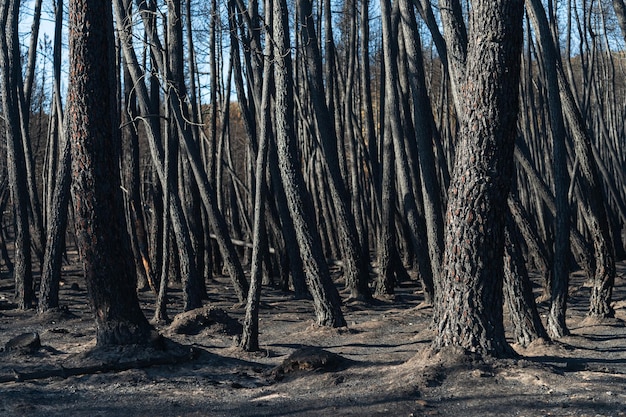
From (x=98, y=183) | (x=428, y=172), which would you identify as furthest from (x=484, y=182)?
(x=428, y=172)

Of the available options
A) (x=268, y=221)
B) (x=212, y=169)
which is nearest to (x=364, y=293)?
(x=268, y=221)

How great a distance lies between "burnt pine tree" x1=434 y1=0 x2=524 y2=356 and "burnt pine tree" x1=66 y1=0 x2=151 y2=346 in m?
3.07

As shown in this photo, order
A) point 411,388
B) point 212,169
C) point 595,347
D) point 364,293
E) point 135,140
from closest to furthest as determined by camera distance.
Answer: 1. point 411,388
2. point 595,347
3. point 364,293
4. point 135,140
5. point 212,169

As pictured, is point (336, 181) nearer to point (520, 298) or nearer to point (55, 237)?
point (55, 237)

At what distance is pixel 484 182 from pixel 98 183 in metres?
3.51

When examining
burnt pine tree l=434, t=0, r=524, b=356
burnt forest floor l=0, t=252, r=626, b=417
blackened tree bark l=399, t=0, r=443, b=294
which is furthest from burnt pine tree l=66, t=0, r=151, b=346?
blackened tree bark l=399, t=0, r=443, b=294

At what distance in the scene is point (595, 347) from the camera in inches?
311

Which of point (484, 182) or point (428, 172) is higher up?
point (428, 172)

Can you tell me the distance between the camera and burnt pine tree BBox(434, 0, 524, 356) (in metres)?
5.70

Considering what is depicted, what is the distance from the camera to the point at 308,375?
6445 mm

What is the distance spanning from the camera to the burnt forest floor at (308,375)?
17.3 feet

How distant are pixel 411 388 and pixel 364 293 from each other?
253 inches

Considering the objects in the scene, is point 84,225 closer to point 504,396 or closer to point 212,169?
point 504,396

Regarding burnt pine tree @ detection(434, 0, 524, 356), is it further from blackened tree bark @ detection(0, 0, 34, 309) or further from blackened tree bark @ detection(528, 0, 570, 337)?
blackened tree bark @ detection(0, 0, 34, 309)
